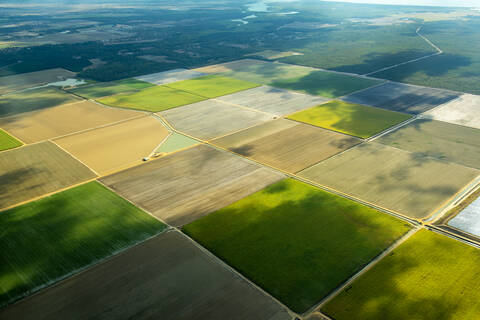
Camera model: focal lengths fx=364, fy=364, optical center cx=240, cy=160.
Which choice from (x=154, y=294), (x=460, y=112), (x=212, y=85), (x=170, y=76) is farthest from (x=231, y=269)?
(x=170, y=76)

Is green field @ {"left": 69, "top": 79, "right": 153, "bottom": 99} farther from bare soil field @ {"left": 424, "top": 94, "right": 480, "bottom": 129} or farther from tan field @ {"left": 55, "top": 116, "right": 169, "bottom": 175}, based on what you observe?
bare soil field @ {"left": 424, "top": 94, "right": 480, "bottom": 129}

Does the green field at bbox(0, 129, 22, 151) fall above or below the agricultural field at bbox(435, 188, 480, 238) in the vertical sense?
above

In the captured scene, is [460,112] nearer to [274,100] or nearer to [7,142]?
[274,100]

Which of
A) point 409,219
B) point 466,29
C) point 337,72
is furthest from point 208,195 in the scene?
point 466,29

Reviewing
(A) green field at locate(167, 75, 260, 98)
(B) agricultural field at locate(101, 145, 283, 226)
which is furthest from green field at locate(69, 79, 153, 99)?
(B) agricultural field at locate(101, 145, 283, 226)

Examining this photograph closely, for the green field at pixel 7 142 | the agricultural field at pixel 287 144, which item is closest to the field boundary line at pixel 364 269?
the agricultural field at pixel 287 144

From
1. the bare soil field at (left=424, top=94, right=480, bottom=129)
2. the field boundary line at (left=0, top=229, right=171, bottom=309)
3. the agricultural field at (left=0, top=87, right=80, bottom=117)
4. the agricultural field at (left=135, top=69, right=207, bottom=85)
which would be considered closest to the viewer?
the field boundary line at (left=0, top=229, right=171, bottom=309)

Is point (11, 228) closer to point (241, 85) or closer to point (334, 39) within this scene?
point (241, 85)
